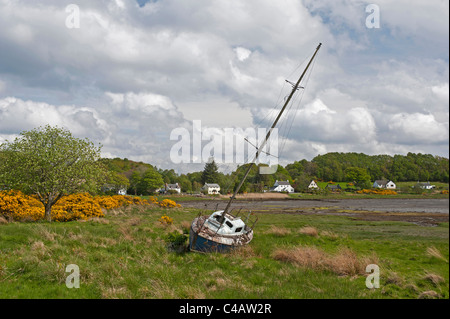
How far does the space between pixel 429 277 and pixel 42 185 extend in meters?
36.1

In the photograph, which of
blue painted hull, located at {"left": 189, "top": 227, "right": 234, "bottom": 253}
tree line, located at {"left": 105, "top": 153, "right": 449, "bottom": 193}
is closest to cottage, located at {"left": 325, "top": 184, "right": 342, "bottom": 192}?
tree line, located at {"left": 105, "top": 153, "right": 449, "bottom": 193}

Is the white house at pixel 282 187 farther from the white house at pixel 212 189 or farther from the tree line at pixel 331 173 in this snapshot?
the white house at pixel 212 189

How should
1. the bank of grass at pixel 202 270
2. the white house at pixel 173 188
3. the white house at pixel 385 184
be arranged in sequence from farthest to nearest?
the white house at pixel 385 184 < the white house at pixel 173 188 < the bank of grass at pixel 202 270

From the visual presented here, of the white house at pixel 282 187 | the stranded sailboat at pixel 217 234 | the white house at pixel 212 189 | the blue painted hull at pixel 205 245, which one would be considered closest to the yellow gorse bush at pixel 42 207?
the stranded sailboat at pixel 217 234

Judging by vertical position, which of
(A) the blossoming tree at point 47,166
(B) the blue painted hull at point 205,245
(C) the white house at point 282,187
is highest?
(A) the blossoming tree at point 47,166

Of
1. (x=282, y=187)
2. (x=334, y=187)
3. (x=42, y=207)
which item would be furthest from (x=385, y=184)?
(x=42, y=207)

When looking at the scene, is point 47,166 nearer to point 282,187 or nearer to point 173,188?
point 173,188

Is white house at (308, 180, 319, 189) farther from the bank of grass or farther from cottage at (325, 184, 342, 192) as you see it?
the bank of grass

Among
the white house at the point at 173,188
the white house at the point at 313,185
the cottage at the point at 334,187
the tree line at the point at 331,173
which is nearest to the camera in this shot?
the tree line at the point at 331,173

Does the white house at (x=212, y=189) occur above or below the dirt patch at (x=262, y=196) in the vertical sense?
above

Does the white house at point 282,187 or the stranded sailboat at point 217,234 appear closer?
the stranded sailboat at point 217,234

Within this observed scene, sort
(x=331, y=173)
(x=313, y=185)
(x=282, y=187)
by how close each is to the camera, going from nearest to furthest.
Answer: (x=331, y=173), (x=313, y=185), (x=282, y=187)

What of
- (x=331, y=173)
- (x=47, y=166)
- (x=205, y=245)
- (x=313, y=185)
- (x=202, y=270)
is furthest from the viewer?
(x=313, y=185)
